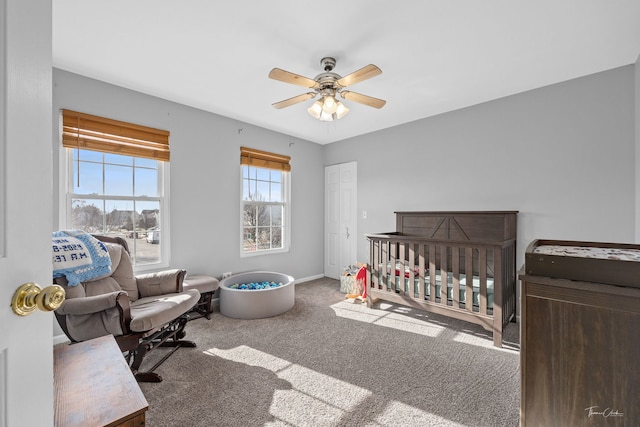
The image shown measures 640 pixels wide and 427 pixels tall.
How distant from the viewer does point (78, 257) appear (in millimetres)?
1985

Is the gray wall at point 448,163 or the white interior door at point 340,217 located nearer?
the gray wall at point 448,163

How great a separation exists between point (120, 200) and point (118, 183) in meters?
0.18

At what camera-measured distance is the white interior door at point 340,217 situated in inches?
179

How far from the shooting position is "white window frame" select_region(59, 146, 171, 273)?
250 centimetres

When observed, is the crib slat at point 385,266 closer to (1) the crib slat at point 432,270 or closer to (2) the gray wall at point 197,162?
(1) the crib slat at point 432,270

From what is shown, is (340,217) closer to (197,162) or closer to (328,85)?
(197,162)

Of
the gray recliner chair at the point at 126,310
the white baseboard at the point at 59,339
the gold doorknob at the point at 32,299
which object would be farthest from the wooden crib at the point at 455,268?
the white baseboard at the point at 59,339

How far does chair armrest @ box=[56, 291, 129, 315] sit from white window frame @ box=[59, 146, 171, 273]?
40.5 inches

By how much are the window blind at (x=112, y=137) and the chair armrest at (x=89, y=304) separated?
1.51 m

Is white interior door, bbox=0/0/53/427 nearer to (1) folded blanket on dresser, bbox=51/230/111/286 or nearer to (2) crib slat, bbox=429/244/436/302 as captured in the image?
(1) folded blanket on dresser, bbox=51/230/111/286

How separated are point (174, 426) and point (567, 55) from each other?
3778mm

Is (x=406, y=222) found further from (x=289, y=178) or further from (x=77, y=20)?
(x=77, y=20)

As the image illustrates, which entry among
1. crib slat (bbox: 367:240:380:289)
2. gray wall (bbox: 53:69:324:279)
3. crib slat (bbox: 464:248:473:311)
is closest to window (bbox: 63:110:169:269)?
gray wall (bbox: 53:69:324:279)

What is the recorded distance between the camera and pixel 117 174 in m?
2.87
